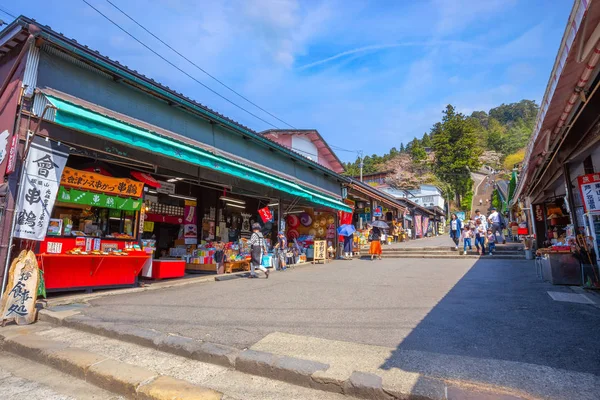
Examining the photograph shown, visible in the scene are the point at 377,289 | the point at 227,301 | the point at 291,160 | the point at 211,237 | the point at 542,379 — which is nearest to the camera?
the point at 542,379

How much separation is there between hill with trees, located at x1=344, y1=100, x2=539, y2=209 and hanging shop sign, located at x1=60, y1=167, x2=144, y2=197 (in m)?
34.2

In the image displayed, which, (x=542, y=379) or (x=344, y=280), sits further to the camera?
(x=344, y=280)

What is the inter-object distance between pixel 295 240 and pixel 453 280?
873 centimetres

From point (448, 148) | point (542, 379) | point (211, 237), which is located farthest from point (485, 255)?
point (448, 148)

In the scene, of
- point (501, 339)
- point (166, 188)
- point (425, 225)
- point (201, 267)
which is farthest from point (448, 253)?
point (425, 225)

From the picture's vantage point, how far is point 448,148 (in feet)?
159

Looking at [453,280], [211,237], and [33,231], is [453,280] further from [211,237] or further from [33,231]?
[33,231]

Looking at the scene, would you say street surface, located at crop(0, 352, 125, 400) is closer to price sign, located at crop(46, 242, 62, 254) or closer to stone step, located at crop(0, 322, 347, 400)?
stone step, located at crop(0, 322, 347, 400)

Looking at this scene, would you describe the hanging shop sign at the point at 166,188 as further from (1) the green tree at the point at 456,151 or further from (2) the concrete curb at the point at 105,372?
(1) the green tree at the point at 456,151

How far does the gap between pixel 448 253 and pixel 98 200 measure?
1630cm

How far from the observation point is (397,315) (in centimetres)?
554

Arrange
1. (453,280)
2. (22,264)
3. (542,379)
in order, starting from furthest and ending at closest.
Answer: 1. (453,280)
2. (22,264)
3. (542,379)

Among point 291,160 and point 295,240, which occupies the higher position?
point 291,160

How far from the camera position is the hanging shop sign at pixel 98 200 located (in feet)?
23.3
